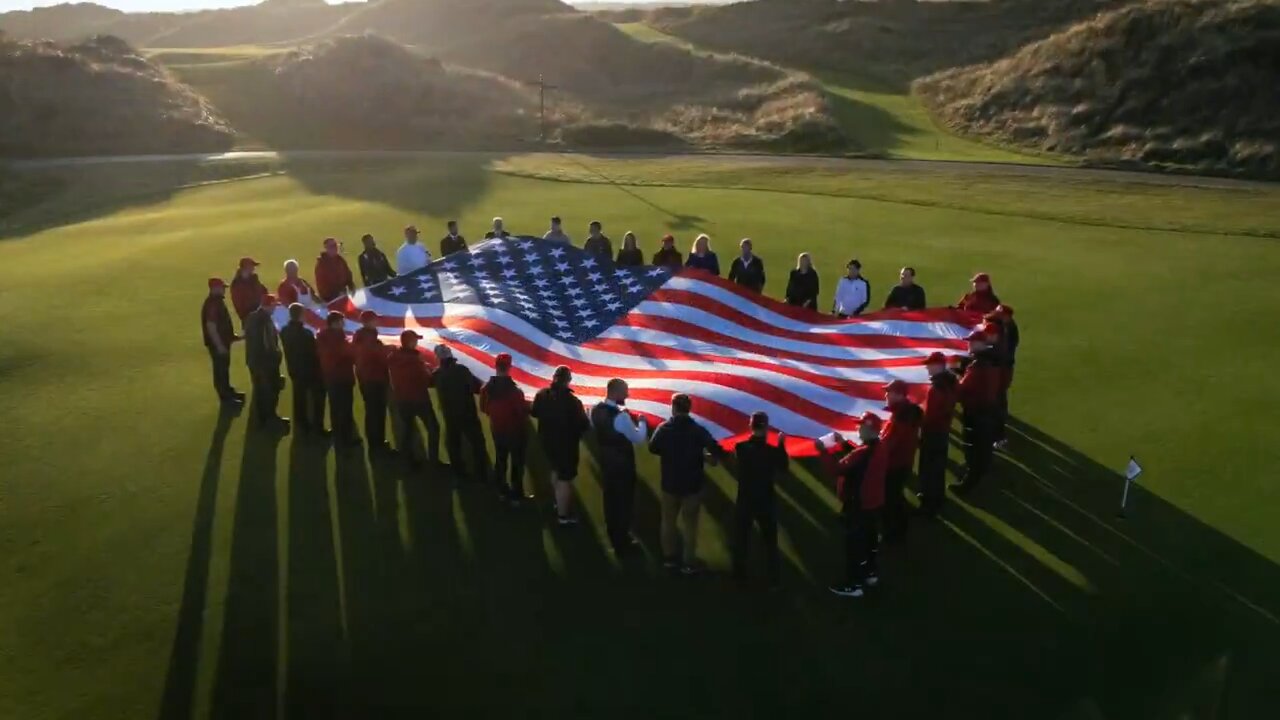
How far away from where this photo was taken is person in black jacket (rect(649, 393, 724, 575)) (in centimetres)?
695

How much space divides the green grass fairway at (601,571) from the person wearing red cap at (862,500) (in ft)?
0.67

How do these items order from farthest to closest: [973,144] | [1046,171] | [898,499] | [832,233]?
[973,144], [1046,171], [832,233], [898,499]

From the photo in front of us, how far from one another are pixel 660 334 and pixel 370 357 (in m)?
3.28

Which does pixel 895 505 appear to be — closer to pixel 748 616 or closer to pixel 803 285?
pixel 748 616

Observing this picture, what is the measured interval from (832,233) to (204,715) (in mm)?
14944

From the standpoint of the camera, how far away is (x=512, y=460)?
811 centimetres

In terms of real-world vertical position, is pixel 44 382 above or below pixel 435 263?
below

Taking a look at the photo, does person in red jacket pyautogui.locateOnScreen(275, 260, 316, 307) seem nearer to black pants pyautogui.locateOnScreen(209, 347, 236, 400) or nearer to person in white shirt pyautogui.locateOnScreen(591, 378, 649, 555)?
black pants pyautogui.locateOnScreen(209, 347, 236, 400)

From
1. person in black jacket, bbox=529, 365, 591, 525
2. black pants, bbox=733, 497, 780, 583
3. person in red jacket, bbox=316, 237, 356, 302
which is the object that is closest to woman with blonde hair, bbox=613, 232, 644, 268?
person in red jacket, bbox=316, 237, 356, 302

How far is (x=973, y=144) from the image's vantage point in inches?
1387

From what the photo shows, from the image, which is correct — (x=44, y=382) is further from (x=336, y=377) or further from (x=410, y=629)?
(x=410, y=629)

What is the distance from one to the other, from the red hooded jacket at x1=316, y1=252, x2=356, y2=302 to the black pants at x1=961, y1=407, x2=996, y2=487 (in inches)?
312

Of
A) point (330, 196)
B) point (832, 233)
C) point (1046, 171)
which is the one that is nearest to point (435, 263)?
point (832, 233)

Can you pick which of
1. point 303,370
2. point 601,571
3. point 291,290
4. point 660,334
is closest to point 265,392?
point 303,370
